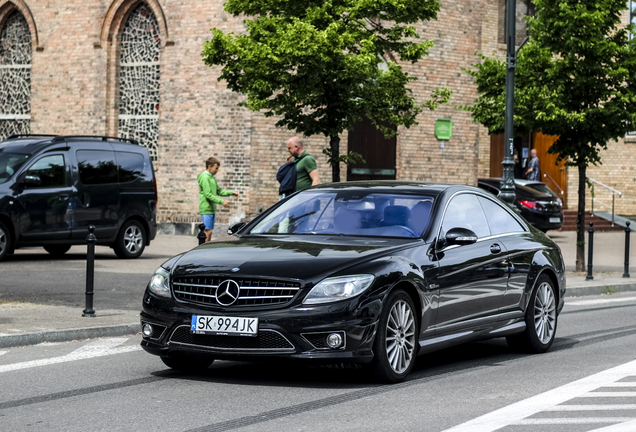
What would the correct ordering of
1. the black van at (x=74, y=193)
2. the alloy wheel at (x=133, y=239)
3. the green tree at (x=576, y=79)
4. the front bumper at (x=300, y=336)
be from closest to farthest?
the front bumper at (x=300, y=336)
the black van at (x=74, y=193)
the green tree at (x=576, y=79)
the alloy wheel at (x=133, y=239)

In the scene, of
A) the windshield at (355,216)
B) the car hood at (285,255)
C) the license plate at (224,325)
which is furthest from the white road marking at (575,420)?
the windshield at (355,216)

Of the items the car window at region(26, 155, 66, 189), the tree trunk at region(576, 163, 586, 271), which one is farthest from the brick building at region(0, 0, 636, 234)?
the car window at region(26, 155, 66, 189)

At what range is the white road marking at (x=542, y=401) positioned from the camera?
18.2ft

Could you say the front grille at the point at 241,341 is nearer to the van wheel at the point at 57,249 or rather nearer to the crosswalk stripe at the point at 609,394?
the crosswalk stripe at the point at 609,394

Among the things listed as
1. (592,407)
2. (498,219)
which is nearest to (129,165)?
(498,219)

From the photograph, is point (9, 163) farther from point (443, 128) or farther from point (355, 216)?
point (443, 128)

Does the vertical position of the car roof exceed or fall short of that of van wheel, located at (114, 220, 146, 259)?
it exceeds it

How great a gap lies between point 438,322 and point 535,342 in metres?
1.80

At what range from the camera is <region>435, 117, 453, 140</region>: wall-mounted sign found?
2877 centimetres

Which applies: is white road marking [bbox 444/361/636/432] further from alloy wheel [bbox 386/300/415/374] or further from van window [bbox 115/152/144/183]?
van window [bbox 115/152/144/183]

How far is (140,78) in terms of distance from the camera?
89.6 feet

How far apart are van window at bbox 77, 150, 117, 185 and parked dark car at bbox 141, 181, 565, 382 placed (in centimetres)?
979

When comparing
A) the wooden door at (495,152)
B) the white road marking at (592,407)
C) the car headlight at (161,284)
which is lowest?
the white road marking at (592,407)

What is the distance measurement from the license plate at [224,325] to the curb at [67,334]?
2.81 metres
